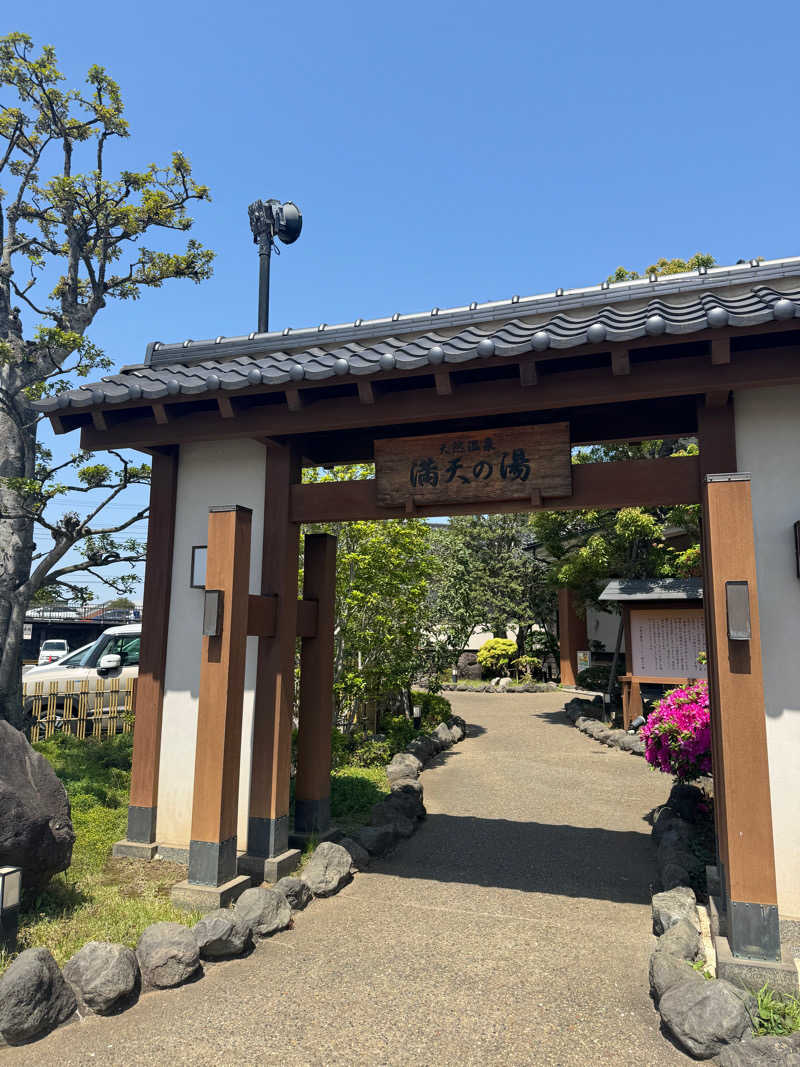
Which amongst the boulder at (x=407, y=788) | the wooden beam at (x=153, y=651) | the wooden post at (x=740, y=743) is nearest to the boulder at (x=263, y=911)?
the wooden beam at (x=153, y=651)

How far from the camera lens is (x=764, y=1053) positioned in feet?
10.5

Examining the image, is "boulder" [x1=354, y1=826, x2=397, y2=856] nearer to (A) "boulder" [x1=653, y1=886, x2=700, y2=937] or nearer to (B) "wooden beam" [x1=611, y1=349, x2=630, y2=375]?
(A) "boulder" [x1=653, y1=886, x2=700, y2=937]

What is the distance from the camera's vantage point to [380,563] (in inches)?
461

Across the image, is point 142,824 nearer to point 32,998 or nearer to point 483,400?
point 32,998

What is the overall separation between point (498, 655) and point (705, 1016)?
2047 centimetres

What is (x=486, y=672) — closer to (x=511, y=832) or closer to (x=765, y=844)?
(x=511, y=832)

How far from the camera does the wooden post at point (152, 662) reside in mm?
6316

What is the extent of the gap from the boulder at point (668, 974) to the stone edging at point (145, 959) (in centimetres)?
250

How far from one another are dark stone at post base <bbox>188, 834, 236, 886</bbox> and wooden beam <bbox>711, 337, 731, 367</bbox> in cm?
507

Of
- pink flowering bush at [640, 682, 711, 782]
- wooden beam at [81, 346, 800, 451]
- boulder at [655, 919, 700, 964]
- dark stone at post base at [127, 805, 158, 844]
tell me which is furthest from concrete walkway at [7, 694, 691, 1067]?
wooden beam at [81, 346, 800, 451]

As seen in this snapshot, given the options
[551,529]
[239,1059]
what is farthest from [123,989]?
[551,529]

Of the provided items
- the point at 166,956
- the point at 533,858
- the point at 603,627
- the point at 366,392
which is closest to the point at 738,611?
the point at 366,392

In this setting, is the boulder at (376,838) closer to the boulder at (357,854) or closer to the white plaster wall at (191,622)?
the boulder at (357,854)

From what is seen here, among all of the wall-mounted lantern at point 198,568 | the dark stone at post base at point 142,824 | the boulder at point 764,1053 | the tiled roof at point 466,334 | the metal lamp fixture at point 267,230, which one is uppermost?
the metal lamp fixture at point 267,230
